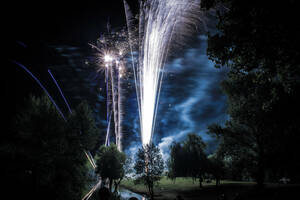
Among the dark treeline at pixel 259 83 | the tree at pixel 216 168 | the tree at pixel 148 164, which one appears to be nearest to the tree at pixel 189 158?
the tree at pixel 216 168

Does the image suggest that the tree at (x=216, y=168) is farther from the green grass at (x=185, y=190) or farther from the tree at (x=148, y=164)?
the tree at (x=148, y=164)

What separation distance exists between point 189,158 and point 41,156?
46.2m

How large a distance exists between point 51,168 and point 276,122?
34071mm

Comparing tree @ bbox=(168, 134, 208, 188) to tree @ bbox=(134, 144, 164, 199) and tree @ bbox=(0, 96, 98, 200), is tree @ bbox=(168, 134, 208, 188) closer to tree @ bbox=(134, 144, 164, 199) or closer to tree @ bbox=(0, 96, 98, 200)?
tree @ bbox=(134, 144, 164, 199)

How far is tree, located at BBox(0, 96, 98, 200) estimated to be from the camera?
79.5ft

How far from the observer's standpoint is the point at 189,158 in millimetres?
56375

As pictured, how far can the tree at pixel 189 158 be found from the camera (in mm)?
52897

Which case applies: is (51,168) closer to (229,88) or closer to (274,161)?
(229,88)

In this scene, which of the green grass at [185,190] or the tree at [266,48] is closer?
the tree at [266,48]

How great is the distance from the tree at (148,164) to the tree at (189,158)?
2505cm

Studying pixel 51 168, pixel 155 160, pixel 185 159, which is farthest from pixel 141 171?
pixel 185 159

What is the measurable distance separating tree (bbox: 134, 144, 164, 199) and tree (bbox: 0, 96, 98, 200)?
1157 cm

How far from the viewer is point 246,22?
8695mm

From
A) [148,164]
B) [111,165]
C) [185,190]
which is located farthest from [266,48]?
[111,165]
